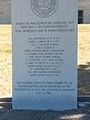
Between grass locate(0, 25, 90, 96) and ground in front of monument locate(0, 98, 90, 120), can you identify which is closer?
ground in front of monument locate(0, 98, 90, 120)

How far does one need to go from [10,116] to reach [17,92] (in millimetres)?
493

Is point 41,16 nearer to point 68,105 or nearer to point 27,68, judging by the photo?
point 27,68

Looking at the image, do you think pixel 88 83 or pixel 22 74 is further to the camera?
pixel 88 83

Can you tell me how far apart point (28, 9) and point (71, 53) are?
1.02 metres

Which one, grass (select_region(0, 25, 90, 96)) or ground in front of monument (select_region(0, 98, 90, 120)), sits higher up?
grass (select_region(0, 25, 90, 96))

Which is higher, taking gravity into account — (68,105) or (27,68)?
(27,68)

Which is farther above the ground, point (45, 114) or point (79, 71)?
point (79, 71)

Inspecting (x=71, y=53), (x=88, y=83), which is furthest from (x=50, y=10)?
(x=88, y=83)

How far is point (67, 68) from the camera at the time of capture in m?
8.36

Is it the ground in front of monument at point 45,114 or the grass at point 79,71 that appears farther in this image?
the grass at point 79,71

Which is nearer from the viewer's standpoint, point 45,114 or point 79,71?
point 45,114

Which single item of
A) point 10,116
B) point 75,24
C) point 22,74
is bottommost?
point 10,116

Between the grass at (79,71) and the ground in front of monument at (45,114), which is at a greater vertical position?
the grass at (79,71)

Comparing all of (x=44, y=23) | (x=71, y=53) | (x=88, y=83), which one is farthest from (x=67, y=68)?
(x=88, y=83)
